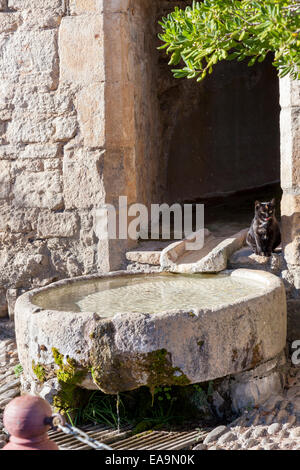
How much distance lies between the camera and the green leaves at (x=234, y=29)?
2844 millimetres

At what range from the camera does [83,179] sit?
5293mm

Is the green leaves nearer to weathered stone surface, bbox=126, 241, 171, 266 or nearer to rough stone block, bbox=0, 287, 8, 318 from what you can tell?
weathered stone surface, bbox=126, 241, 171, 266

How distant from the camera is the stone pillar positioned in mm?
4664

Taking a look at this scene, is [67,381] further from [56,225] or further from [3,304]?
[3,304]

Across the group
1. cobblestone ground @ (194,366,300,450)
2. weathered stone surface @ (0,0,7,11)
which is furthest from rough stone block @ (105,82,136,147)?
cobblestone ground @ (194,366,300,450)

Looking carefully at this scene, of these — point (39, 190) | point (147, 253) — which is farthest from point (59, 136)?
point (147, 253)

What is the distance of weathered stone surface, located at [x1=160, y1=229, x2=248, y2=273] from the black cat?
A: 0.21 m

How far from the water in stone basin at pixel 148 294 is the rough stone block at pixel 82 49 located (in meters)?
1.62

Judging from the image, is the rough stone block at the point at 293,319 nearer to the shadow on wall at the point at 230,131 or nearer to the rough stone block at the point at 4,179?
the rough stone block at the point at 4,179

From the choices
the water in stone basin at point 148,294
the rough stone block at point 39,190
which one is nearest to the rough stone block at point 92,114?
the rough stone block at point 39,190

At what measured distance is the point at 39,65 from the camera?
17.5 ft

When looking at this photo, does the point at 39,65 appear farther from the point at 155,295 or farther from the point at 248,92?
the point at 248,92
